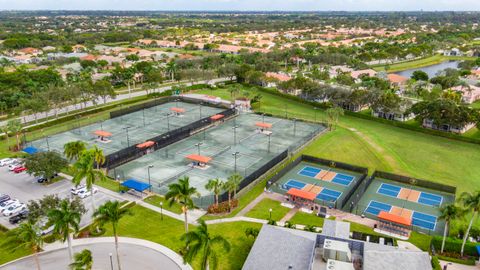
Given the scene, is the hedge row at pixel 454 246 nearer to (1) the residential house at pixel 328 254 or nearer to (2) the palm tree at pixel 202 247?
(1) the residential house at pixel 328 254

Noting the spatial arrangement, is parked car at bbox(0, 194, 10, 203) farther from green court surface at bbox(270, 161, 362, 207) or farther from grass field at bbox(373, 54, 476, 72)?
grass field at bbox(373, 54, 476, 72)

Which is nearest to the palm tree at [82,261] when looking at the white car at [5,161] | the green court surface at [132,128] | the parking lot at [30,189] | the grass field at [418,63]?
the parking lot at [30,189]

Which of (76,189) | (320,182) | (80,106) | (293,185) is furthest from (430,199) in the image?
(80,106)

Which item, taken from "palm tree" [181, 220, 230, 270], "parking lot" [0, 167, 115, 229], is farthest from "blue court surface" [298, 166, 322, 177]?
"palm tree" [181, 220, 230, 270]

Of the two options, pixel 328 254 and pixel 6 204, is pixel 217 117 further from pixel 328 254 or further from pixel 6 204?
pixel 328 254

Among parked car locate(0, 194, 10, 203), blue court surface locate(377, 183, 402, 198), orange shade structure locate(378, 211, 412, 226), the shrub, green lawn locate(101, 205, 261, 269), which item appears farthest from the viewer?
blue court surface locate(377, 183, 402, 198)

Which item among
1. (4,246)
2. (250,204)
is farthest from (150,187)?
(4,246)

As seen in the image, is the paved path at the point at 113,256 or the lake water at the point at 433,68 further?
the lake water at the point at 433,68
